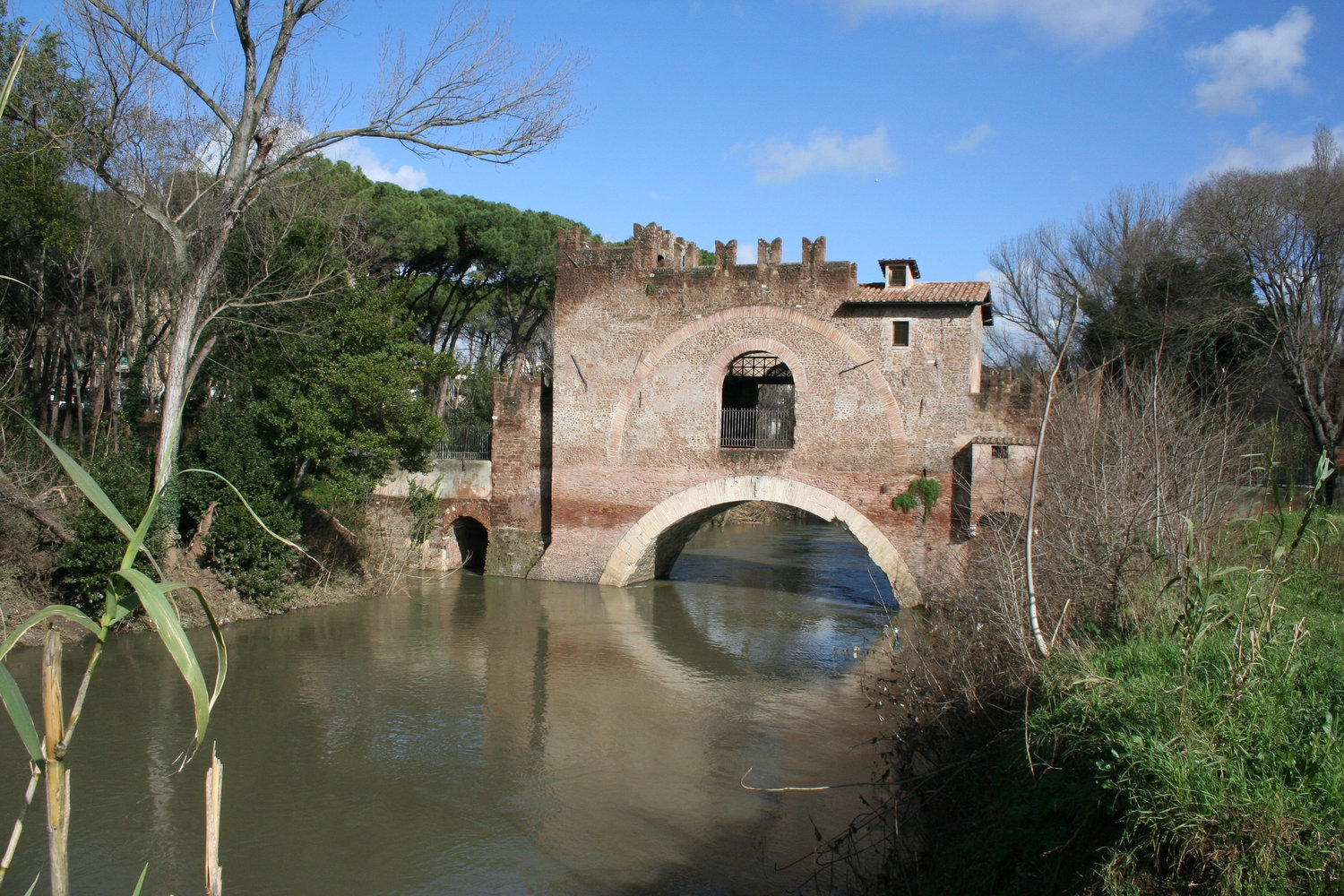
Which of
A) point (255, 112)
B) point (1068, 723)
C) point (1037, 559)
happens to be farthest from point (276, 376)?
point (1068, 723)

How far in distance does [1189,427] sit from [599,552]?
11.5 metres

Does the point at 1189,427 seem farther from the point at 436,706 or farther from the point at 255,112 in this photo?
the point at 255,112

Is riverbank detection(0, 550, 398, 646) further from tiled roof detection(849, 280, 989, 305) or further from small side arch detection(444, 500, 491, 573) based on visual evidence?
tiled roof detection(849, 280, 989, 305)

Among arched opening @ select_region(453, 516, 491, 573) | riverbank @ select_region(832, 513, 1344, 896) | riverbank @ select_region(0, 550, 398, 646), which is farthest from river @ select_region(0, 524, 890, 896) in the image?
arched opening @ select_region(453, 516, 491, 573)

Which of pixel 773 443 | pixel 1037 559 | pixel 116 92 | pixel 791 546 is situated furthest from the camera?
pixel 791 546

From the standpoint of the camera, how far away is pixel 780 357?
17.0 metres

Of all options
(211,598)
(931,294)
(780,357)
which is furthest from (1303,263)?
(211,598)

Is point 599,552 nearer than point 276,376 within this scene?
No

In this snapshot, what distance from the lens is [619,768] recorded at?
31.3 ft

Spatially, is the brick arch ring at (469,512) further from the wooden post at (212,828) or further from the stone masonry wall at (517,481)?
the wooden post at (212,828)

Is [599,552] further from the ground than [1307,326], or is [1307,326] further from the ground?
[1307,326]

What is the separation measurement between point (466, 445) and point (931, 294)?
1018 centimetres

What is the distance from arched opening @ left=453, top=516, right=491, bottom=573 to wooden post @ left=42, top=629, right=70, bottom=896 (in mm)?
18460

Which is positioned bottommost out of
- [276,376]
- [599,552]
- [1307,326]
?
[599,552]
